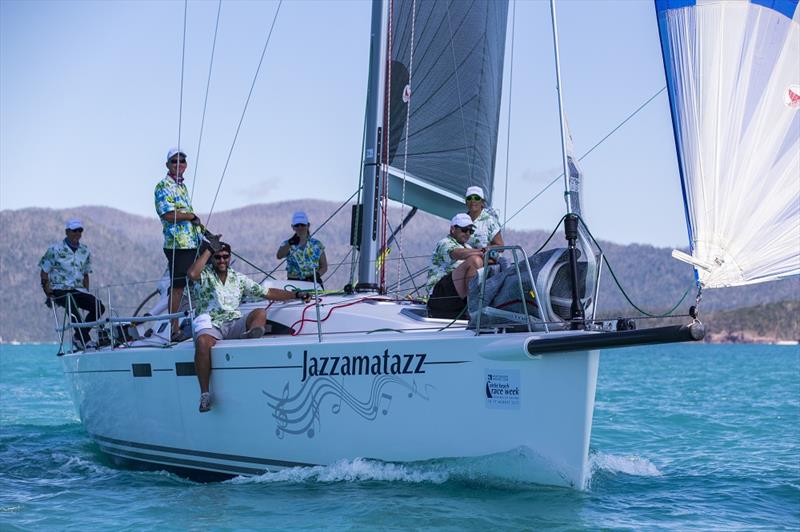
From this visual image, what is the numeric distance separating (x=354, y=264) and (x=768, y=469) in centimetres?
414

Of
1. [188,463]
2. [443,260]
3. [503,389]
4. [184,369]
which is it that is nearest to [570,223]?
[503,389]

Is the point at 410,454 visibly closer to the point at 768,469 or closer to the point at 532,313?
the point at 532,313

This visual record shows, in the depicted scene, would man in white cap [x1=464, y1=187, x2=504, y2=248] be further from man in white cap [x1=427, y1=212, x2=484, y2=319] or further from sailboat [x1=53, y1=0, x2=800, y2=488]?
sailboat [x1=53, y1=0, x2=800, y2=488]

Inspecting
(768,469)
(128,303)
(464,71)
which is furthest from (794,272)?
(128,303)

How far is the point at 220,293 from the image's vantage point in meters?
8.52

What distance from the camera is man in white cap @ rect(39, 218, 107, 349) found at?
35.2ft

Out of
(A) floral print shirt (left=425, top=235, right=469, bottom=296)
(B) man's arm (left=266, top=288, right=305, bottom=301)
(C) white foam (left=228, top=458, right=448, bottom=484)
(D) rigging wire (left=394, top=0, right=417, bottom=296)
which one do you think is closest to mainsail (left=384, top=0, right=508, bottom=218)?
(D) rigging wire (left=394, top=0, right=417, bottom=296)

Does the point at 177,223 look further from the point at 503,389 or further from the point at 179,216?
the point at 503,389

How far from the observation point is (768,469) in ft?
30.4

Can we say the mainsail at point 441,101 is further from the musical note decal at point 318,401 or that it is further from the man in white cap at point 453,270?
the musical note decal at point 318,401

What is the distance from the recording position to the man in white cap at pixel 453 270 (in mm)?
8031

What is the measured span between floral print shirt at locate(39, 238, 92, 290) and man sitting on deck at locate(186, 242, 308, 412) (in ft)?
9.12

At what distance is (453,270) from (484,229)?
81 centimetres

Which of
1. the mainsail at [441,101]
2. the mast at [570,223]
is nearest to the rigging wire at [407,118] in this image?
the mainsail at [441,101]
